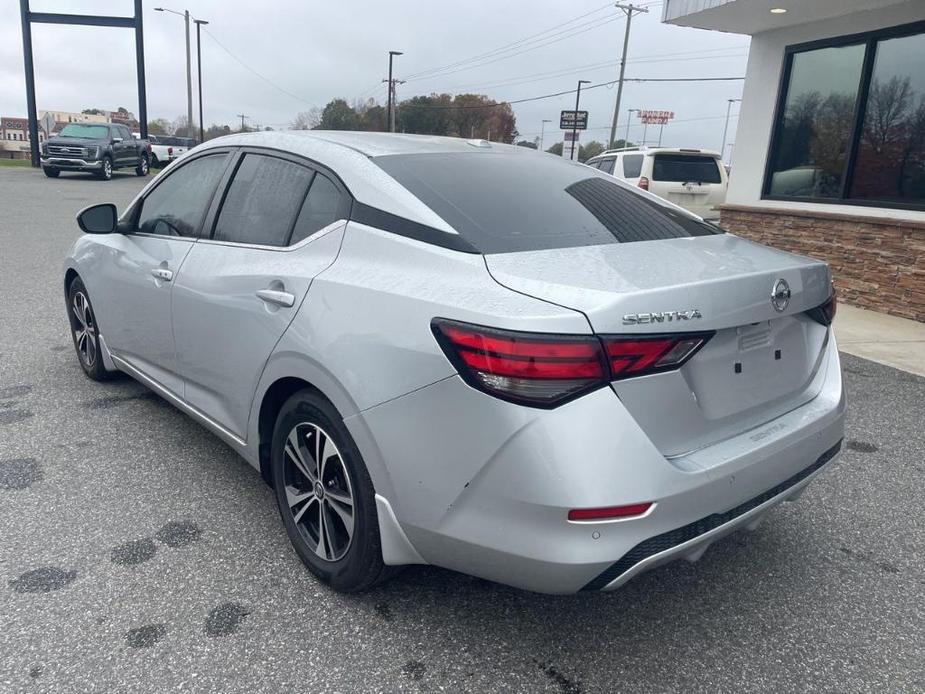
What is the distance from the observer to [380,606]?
2.49 metres

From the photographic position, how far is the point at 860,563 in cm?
286

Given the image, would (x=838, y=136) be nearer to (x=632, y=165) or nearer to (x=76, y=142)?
(x=632, y=165)

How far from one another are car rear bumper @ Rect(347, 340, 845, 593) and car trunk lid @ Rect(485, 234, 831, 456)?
0.31 ft

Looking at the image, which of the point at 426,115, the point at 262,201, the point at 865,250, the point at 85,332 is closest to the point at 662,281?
the point at 262,201

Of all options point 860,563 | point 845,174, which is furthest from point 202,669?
point 845,174

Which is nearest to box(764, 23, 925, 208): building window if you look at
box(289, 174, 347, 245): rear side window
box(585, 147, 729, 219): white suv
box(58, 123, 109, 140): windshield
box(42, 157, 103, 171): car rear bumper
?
box(585, 147, 729, 219): white suv

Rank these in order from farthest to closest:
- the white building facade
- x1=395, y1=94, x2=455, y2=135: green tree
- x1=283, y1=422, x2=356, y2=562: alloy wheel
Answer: x1=395, y1=94, x2=455, y2=135: green tree, the white building facade, x1=283, y1=422, x2=356, y2=562: alloy wheel

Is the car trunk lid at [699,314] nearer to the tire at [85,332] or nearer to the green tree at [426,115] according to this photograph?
the tire at [85,332]

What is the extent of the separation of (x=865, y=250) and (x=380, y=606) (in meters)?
7.39

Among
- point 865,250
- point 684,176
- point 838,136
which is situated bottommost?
point 865,250

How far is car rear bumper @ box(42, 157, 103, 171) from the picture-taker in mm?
23375

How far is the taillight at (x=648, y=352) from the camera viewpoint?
1.87 m

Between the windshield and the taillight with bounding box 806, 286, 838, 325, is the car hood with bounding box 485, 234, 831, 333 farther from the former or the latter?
the windshield

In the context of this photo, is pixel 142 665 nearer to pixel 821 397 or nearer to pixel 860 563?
pixel 821 397
